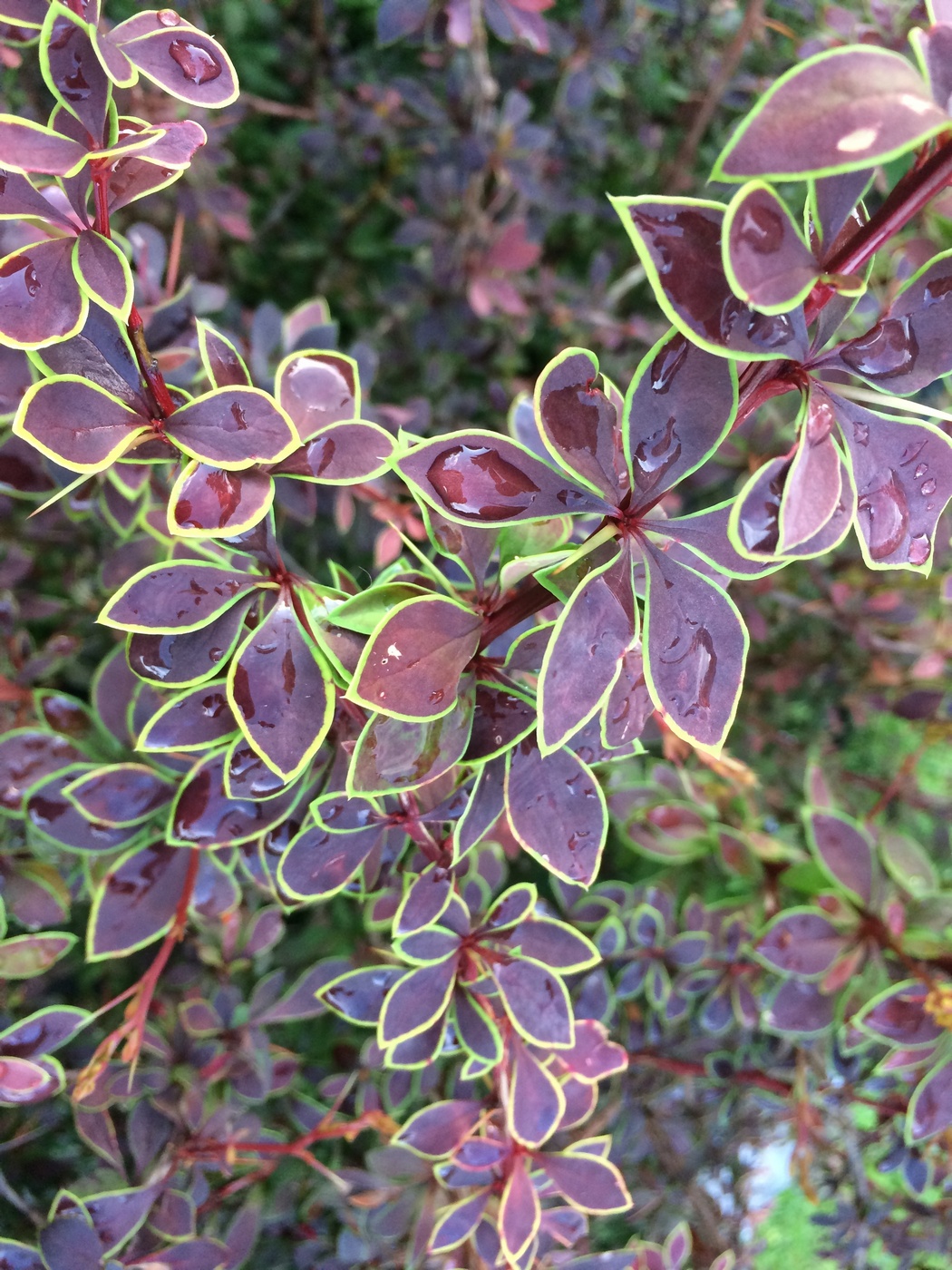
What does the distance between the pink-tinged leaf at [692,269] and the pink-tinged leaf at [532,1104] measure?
0.56 metres

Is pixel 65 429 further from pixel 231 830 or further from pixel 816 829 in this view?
pixel 816 829

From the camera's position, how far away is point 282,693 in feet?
1.55

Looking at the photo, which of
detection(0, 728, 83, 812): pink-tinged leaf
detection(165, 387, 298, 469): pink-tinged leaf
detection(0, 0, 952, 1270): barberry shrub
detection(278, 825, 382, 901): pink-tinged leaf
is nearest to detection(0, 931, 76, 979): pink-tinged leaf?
detection(0, 0, 952, 1270): barberry shrub

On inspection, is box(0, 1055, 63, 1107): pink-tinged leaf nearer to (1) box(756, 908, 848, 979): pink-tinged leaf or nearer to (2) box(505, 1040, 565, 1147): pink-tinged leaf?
(2) box(505, 1040, 565, 1147): pink-tinged leaf

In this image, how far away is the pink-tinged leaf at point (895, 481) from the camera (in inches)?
15.7

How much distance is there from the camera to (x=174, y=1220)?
2.42 feet

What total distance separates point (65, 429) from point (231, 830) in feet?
0.98

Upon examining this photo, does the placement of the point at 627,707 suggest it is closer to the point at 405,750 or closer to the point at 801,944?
the point at 405,750

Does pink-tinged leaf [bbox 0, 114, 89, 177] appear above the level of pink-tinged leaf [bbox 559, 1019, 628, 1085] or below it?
above

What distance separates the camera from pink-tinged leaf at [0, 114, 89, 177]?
0.37 m

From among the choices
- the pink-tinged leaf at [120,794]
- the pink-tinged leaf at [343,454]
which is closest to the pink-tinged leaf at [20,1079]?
the pink-tinged leaf at [120,794]

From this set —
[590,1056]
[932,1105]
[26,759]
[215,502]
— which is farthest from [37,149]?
[932,1105]

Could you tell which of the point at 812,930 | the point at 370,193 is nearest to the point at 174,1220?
the point at 812,930

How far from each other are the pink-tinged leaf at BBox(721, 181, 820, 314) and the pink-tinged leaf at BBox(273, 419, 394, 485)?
0.26 metres
